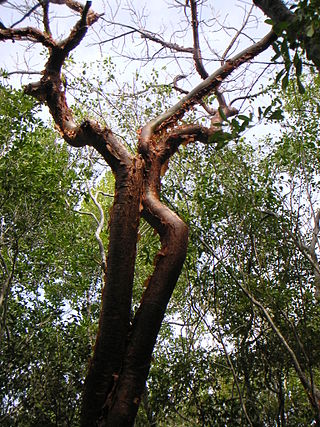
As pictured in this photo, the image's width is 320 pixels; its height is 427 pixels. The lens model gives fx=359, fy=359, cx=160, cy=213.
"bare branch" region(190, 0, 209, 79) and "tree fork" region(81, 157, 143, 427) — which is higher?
"bare branch" region(190, 0, 209, 79)

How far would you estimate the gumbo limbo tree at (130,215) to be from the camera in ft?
6.38

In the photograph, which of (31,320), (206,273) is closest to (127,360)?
(206,273)

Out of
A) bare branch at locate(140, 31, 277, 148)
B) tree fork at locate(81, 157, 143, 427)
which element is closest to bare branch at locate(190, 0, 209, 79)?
bare branch at locate(140, 31, 277, 148)

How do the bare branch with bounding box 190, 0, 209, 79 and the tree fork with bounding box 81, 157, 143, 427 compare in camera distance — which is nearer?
the tree fork with bounding box 81, 157, 143, 427

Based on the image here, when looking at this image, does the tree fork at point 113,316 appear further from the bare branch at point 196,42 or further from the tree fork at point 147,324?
the bare branch at point 196,42

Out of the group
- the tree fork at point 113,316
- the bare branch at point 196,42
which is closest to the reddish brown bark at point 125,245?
the tree fork at point 113,316

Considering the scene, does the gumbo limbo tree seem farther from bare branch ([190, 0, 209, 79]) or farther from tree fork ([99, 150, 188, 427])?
bare branch ([190, 0, 209, 79])

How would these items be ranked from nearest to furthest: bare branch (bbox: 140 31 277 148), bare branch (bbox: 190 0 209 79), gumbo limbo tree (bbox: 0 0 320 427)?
gumbo limbo tree (bbox: 0 0 320 427) → bare branch (bbox: 140 31 277 148) → bare branch (bbox: 190 0 209 79)

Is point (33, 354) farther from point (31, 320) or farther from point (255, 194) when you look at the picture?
point (255, 194)

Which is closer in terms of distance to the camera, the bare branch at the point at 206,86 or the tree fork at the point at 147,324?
the tree fork at the point at 147,324

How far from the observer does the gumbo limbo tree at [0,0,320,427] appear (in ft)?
6.38

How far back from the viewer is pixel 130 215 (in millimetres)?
2445

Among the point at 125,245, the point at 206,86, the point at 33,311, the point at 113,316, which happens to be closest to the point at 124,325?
the point at 113,316

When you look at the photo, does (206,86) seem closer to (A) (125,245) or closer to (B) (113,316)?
(A) (125,245)
